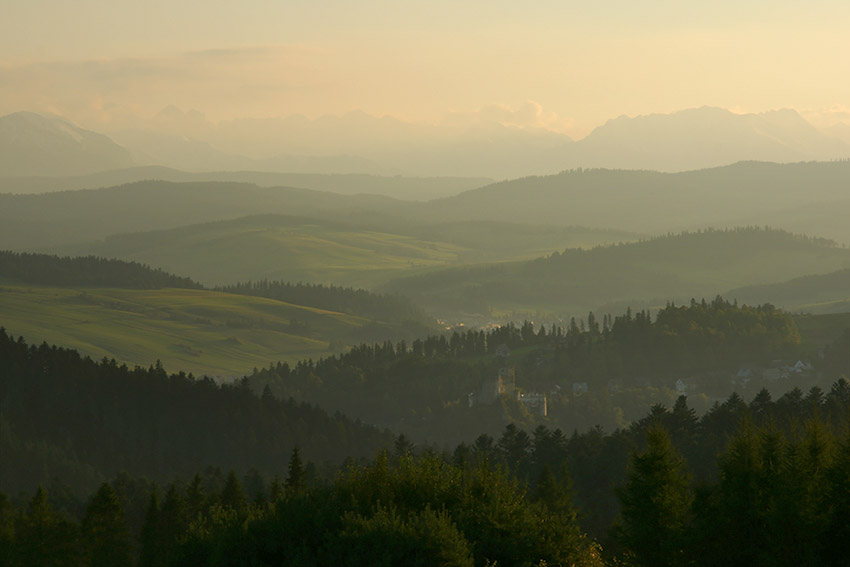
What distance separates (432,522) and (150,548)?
4111 centimetres

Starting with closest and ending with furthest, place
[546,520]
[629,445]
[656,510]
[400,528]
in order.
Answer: [400,528] → [546,520] → [656,510] → [629,445]

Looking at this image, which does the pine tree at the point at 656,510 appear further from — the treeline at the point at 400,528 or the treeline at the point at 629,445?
the treeline at the point at 629,445

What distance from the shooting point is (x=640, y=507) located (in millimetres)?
77562

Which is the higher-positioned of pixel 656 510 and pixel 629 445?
pixel 656 510

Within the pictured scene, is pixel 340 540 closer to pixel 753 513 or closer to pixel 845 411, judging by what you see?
pixel 753 513

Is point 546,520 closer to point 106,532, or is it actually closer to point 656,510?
point 656,510

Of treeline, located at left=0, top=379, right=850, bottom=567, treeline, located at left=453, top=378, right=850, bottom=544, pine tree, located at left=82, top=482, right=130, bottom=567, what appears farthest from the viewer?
treeline, located at left=453, top=378, right=850, bottom=544

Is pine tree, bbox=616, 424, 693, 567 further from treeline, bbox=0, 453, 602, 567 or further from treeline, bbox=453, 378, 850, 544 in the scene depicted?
treeline, bbox=453, 378, 850, 544

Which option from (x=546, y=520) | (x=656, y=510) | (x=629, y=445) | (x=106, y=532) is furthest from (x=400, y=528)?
(x=629, y=445)

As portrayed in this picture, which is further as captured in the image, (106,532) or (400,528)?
(106,532)

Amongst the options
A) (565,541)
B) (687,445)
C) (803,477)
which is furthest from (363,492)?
(687,445)

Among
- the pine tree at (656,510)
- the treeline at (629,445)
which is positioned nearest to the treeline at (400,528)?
the pine tree at (656,510)

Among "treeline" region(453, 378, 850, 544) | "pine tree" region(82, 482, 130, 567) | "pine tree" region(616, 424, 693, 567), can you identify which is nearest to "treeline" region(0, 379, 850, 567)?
"pine tree" region(616, 424, 693, 567)

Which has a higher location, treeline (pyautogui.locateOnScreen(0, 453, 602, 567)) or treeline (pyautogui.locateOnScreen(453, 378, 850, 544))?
treeline (pyautogui.locateOnScreen(0, 453, 602, 567))
